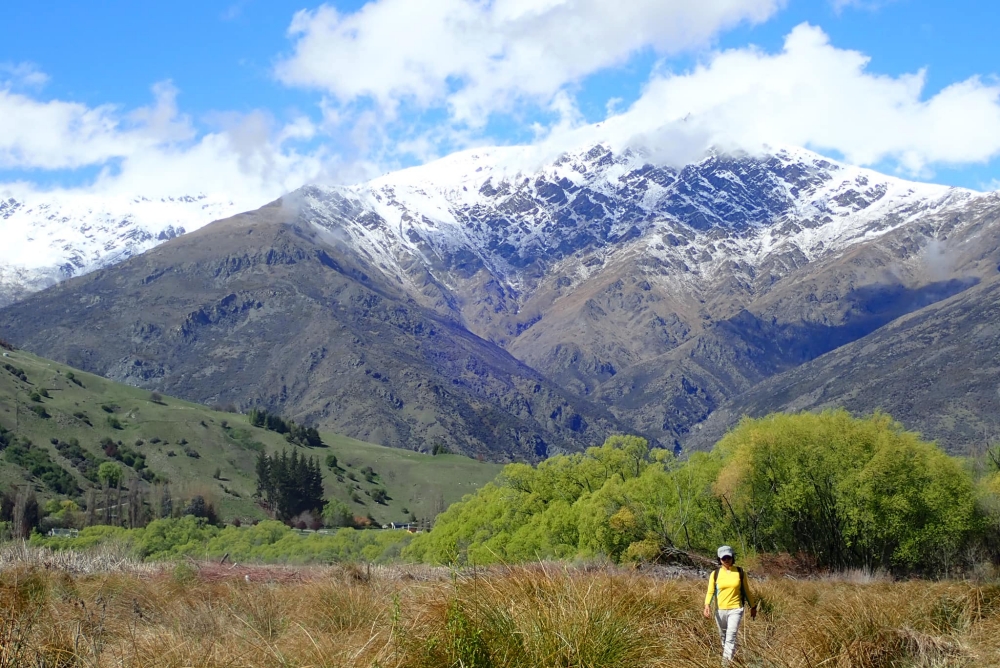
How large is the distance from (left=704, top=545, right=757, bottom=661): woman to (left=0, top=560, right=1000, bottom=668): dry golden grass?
0.82 ft

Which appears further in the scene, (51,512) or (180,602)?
(51,512)

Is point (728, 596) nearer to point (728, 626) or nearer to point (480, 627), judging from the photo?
Result: point (728, 626)

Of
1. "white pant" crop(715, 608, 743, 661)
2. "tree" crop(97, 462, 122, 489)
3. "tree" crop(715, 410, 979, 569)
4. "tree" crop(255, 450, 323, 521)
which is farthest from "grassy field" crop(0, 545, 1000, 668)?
"tree" crop(97, 462, 122, 489)

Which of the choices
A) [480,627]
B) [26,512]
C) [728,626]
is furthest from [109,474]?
[480,627]

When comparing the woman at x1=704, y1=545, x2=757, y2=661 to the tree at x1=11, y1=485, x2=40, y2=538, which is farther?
the tree at x1=11, y1=485, x2=40, y2=538

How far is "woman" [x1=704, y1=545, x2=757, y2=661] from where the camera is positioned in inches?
516

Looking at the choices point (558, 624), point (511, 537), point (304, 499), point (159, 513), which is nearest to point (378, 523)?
point (304, 499)

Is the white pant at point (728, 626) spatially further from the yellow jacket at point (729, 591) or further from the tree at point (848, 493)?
the tree at point (848, 493)

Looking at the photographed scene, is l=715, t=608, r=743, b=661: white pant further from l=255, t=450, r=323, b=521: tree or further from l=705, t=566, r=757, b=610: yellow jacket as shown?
l=255, t=450, r=323, b=521: tree

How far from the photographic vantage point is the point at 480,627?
930 cm

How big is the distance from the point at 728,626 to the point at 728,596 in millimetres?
743

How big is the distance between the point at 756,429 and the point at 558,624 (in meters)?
54.9

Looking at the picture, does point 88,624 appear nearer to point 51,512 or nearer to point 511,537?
point 511,537

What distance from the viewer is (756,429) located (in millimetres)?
61844
